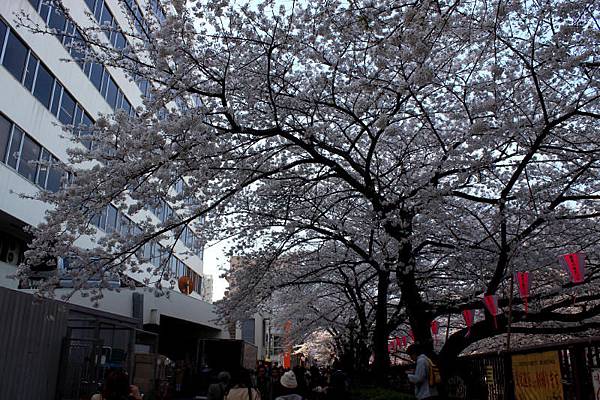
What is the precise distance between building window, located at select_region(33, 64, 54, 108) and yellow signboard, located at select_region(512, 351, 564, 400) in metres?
16.6

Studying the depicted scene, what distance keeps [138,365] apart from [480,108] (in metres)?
10.2

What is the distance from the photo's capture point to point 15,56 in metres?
15.8

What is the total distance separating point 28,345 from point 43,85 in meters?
11.4

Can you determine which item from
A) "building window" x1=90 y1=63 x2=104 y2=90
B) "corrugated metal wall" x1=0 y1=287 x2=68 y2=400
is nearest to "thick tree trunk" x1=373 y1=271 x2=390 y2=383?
"corrugated metal wall" x1=0 y1=287 x2=68 y2=400

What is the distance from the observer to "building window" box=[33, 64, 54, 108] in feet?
56.6

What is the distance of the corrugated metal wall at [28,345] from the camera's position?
8570 mm

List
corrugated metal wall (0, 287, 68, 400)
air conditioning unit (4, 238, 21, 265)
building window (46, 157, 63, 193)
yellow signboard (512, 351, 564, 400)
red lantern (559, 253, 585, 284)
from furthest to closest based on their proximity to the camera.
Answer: building window (46, 157, 63, 193) → air conditioning unit (4, 238, 21, 265) → red lantern (559, 253, 585, 284) → corrugated metal wall (0, 287, 68, 400) → yellow signboard (512, 351, 564, 400)

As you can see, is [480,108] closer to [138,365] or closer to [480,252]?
[480,252]

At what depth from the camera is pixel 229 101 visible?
32.2 ft

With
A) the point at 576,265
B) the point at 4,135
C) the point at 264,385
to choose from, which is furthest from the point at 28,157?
the point at 576,265

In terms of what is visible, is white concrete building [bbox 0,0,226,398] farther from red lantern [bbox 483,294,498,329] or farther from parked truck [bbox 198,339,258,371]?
red lantern [bbox 483,294,498,329]

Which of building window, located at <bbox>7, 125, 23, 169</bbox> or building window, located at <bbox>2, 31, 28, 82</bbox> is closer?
building window, located at <bbox>2, 31, 28, 82</bbox>

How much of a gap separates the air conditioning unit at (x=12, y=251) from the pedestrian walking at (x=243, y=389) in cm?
1414

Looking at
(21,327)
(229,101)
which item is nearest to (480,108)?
(229,101)
